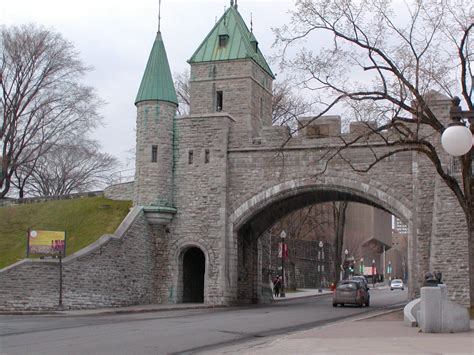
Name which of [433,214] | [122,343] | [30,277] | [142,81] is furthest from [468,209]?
[142,81]

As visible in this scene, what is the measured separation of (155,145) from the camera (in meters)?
35.7

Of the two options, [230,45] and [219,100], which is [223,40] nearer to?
[230,45]

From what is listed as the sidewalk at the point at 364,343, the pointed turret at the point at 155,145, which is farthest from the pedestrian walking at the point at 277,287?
the sidewalk at the point at 364,343

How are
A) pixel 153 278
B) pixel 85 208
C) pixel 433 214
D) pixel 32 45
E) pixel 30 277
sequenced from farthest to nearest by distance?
pixel 32 45, pixel 85 208, pixel 153 278, pixel 433 214, pixel 30 277

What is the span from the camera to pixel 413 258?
31656 millimetres

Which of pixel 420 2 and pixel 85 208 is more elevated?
pixel 420 2

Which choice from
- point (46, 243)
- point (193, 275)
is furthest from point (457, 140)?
point (193, 275)

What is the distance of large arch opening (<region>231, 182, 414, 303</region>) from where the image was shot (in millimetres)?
32866

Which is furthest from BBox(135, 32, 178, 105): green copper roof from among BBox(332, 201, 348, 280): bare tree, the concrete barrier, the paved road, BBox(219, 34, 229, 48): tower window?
BBox(332, 201, 348, 280): bare tree

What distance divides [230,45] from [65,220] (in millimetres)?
13107

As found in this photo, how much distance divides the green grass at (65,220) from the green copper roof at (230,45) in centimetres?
942

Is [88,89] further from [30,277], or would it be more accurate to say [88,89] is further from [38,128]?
[30,277]

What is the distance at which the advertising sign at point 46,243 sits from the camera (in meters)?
29.5

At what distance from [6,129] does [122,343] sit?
116 feet
